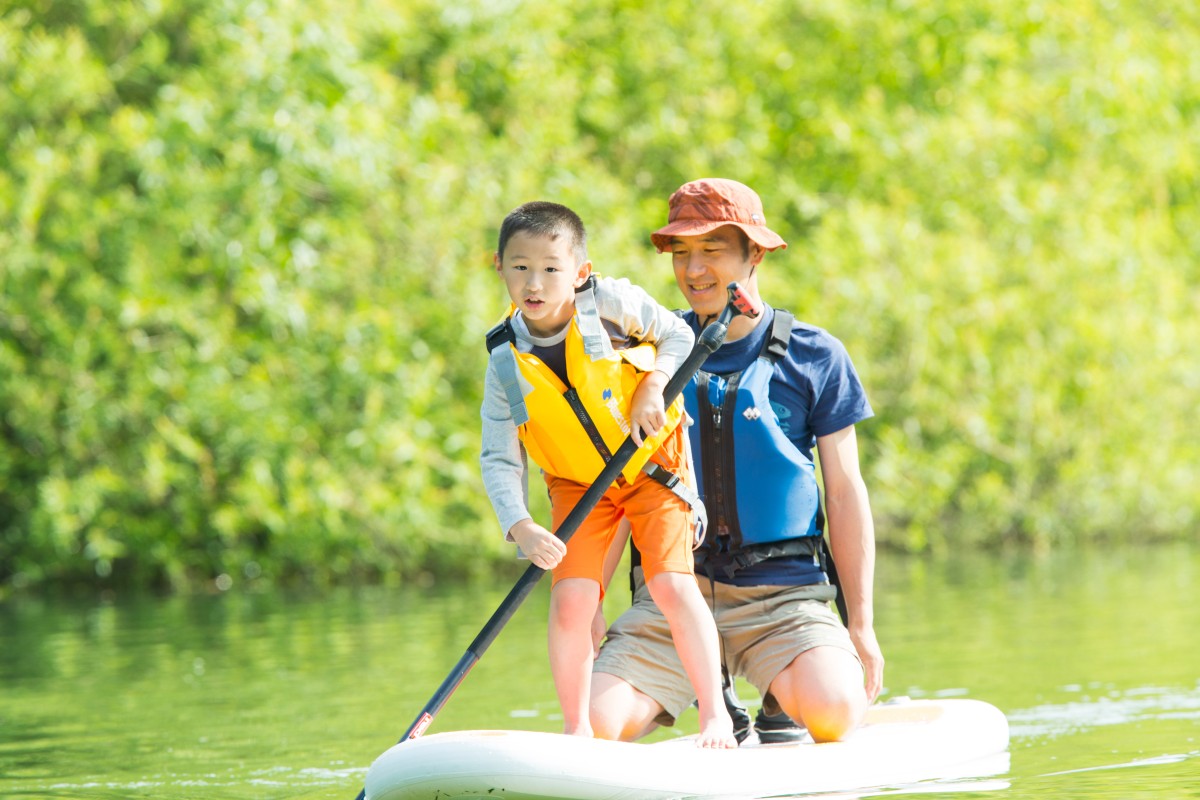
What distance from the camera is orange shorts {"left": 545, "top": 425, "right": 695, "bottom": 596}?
4.24 metres

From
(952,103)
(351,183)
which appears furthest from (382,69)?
(952,103)

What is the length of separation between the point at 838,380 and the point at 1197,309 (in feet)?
42.5

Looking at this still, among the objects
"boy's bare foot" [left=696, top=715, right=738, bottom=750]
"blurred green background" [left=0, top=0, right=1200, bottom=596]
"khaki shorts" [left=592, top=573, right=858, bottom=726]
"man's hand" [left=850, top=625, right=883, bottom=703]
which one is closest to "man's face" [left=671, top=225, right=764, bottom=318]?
"khaki shorts" [left=592, top=573, right=858, bottom=726]

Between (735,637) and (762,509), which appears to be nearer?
(762,509)

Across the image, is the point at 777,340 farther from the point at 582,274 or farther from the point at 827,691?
the point at 827,691

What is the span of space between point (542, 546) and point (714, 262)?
96cm

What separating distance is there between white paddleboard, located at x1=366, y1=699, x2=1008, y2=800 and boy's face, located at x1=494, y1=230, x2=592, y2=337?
3.32 ft

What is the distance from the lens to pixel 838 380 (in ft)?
15.0

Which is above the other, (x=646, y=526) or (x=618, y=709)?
(x=646, y=526)

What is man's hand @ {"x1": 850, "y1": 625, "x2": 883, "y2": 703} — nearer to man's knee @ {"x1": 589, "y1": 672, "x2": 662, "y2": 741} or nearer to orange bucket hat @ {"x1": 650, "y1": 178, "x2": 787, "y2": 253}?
man's knee @ {"x1": 589, "y1": 672, "x2": 662, "y2": 741}

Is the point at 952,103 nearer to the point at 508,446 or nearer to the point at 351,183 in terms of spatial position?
the point at 351,183

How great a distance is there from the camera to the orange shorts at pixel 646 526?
424 cm

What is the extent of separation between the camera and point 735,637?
4.63 m

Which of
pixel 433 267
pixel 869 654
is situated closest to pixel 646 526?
pixel 869 654
